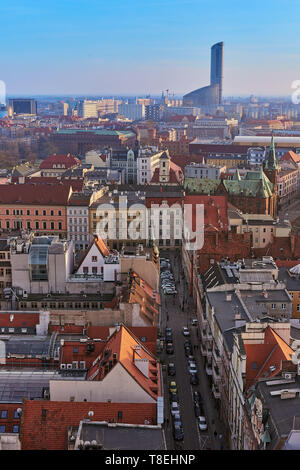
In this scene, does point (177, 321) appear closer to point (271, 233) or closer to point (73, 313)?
point (73, 313)

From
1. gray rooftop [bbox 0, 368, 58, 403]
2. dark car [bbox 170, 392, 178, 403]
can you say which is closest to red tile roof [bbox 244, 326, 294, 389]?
dark car [bbox 170, 392, 178, 403]

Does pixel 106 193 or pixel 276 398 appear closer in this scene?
pixel 276 398

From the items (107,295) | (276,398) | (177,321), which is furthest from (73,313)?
(276,398)

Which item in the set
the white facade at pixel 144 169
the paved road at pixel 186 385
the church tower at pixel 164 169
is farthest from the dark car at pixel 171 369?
the white facade at pixel 144 169

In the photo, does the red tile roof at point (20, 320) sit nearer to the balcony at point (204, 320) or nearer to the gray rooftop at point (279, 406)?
the balcony at point (204, 320)

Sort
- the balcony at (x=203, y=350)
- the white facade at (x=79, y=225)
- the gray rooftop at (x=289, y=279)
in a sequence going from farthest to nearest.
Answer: the white facade at (x=79, y=225) → the gray rooftop at (x=289, y=279) → the balcony at (x=203, y=350)

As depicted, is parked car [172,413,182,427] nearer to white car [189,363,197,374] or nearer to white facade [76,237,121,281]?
white car [189,363,197,374]
